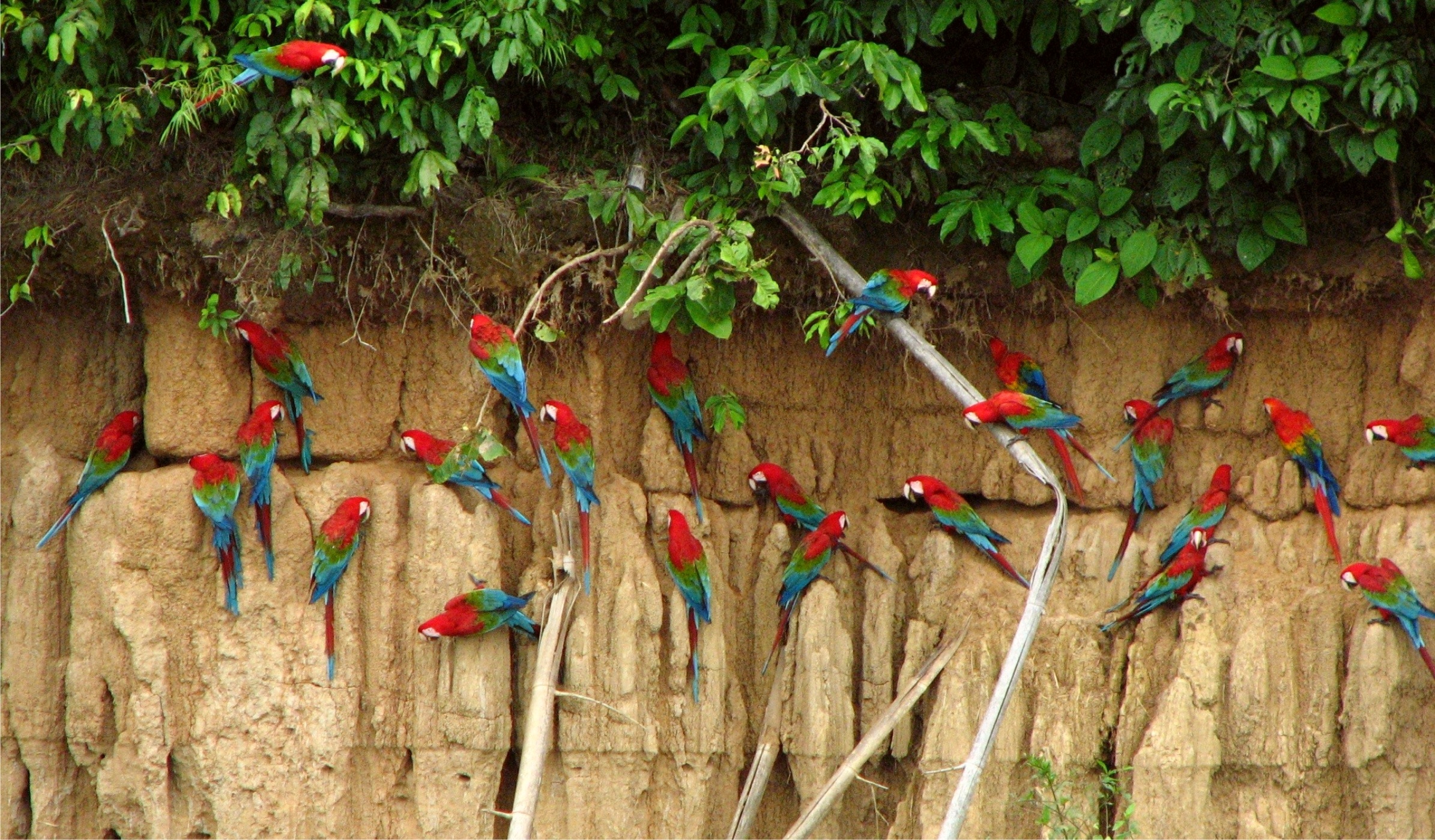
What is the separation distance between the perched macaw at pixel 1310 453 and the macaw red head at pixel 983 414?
1086 mm

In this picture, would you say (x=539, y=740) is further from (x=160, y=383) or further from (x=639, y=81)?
(x=639, y=81)

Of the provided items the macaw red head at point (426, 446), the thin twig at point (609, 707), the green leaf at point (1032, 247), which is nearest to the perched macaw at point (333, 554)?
the macaw red head at point (426, 446)

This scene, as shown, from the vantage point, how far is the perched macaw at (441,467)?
462 cm

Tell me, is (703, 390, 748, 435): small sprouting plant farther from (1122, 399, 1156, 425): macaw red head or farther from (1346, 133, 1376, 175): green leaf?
(1346, 133, 1376, 175): green leaf

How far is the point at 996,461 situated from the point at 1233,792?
1.42m

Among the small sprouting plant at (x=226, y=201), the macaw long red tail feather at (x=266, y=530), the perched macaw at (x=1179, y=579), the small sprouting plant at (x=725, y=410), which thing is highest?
the small sprouting plant at (x=226, y=201)

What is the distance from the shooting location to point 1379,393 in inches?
183

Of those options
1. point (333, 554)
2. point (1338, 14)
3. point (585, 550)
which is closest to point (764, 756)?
point (585, 550)

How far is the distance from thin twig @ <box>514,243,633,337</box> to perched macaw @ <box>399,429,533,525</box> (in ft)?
1.69

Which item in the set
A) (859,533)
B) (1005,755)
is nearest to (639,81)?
(859,533)

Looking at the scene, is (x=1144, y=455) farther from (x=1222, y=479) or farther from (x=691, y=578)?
(x=691, y=578)

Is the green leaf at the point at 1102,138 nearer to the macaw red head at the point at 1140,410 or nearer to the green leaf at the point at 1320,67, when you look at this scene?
the green leaf at the point at 1320,67

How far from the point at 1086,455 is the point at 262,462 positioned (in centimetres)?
293

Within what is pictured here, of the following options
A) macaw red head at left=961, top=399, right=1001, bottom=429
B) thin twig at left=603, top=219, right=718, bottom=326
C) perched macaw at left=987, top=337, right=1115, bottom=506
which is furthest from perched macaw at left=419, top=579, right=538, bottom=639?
perched macaw at left=987, top=337, right=1115, bottom=506
